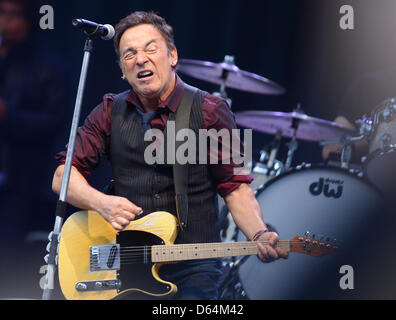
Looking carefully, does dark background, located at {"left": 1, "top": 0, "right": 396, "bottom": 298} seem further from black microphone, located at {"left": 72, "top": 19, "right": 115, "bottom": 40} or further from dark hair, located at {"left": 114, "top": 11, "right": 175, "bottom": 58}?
black microphone, located at {"left": 72, "top": 19, "right": 115, "bottom": 40}

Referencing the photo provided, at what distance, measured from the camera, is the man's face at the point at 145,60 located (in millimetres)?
2619

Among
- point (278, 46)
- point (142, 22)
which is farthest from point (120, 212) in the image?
point (278, 46)

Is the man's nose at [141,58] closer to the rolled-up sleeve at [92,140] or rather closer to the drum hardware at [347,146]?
the rolled-up sleeve at [92,140]

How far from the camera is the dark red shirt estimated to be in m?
2.65

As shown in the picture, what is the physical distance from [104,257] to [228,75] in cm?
212

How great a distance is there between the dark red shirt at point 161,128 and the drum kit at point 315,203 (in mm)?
908

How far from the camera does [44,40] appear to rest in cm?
443

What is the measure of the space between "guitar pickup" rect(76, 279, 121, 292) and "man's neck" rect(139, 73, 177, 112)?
3.02 ft

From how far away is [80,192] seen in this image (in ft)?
8.50

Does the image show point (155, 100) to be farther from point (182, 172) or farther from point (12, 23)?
point (12, 23)

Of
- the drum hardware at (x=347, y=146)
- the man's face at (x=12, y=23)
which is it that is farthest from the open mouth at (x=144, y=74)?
the man's face at (x=12, y=23)

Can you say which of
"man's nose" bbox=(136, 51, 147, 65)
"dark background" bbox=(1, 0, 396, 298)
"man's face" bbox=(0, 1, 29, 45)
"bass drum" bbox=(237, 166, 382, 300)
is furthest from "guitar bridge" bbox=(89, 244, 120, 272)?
"man's face" bbox=(0, 1, 29, 45)
